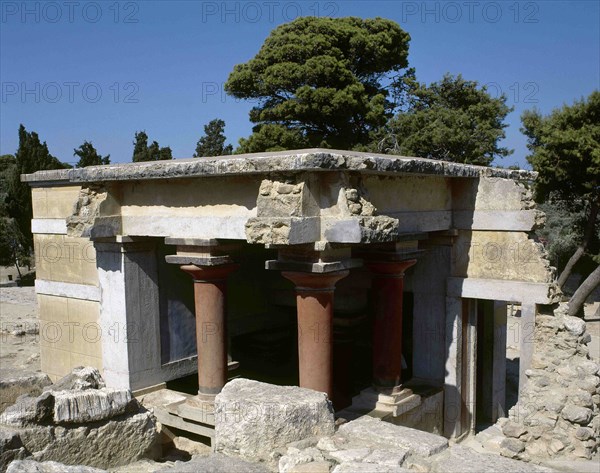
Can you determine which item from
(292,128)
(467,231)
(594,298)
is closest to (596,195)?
(594,298)

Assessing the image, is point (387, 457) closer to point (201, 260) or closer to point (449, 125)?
point (201, 260)

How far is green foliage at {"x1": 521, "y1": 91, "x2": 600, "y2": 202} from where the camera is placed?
1912cm

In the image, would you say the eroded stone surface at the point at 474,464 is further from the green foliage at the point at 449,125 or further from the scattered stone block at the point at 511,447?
the green foliage at the point at 449,125

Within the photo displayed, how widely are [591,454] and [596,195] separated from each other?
600 inches

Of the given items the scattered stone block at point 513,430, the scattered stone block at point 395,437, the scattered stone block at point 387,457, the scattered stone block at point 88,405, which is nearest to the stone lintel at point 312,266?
the scattered stone block at point 395,437

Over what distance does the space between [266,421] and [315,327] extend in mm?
1981

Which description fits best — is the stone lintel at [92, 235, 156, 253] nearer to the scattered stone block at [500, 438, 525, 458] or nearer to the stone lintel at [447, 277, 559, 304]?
the stone lintel at [447, 277, 559, 304]

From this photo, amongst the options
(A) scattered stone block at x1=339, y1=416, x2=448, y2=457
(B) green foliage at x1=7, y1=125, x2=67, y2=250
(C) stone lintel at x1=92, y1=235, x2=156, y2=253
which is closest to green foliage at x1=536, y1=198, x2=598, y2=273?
(C) stone lintel at x1=92, y1=235, x2=156, y2=253

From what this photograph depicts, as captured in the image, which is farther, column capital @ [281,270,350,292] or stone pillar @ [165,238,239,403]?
stone pillar @ [165,238,239,403]

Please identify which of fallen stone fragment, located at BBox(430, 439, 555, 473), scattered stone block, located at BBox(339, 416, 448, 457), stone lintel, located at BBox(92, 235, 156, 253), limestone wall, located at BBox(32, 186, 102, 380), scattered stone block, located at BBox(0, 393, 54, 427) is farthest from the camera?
limestone wall, located at BBox(32, 186, 102, 380)

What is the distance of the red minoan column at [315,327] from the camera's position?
6.36 meters

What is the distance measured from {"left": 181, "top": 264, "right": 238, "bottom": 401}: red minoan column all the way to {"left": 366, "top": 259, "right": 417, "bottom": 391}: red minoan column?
1910 millimetres

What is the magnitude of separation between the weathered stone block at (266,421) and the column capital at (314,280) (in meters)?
1.64

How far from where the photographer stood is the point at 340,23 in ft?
86.6
